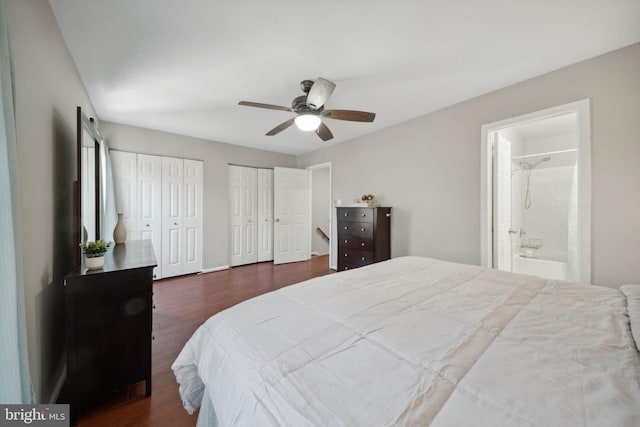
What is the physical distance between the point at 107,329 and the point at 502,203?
12.2 feet

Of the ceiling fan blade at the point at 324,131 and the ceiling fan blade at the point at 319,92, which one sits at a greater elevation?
the ceiling fan blade at the point at 319,92

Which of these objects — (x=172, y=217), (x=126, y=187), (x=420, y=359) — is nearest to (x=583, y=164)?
(x=420, y=359)

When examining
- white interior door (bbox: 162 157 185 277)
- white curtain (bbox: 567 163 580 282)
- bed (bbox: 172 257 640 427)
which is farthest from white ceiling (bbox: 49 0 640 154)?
white curtain (bbox: 567 163 580 282)

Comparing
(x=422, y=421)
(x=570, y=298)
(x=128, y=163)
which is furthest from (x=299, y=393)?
(x=128, y=163)

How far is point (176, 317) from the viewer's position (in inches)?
100

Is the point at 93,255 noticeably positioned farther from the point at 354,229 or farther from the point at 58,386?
the point at 354,229

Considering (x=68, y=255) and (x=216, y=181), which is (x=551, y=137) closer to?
(x=216, y=181)

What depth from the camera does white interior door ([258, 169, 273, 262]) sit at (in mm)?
4969

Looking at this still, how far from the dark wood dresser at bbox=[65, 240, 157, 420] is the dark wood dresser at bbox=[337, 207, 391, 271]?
8.46 feet

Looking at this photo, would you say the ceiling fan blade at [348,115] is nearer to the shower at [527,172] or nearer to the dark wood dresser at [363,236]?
the dark wood dresser at [363,236]

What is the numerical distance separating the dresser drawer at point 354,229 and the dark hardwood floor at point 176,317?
941 millimetres

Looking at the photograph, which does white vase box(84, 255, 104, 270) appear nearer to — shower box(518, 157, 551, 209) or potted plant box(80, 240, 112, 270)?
potted plant box(80, 240, 112, 270)

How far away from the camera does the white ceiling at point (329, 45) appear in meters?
1.46

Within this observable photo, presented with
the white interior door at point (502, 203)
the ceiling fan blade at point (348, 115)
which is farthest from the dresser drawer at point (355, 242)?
the ceiling fan blade at point (348, 115)
